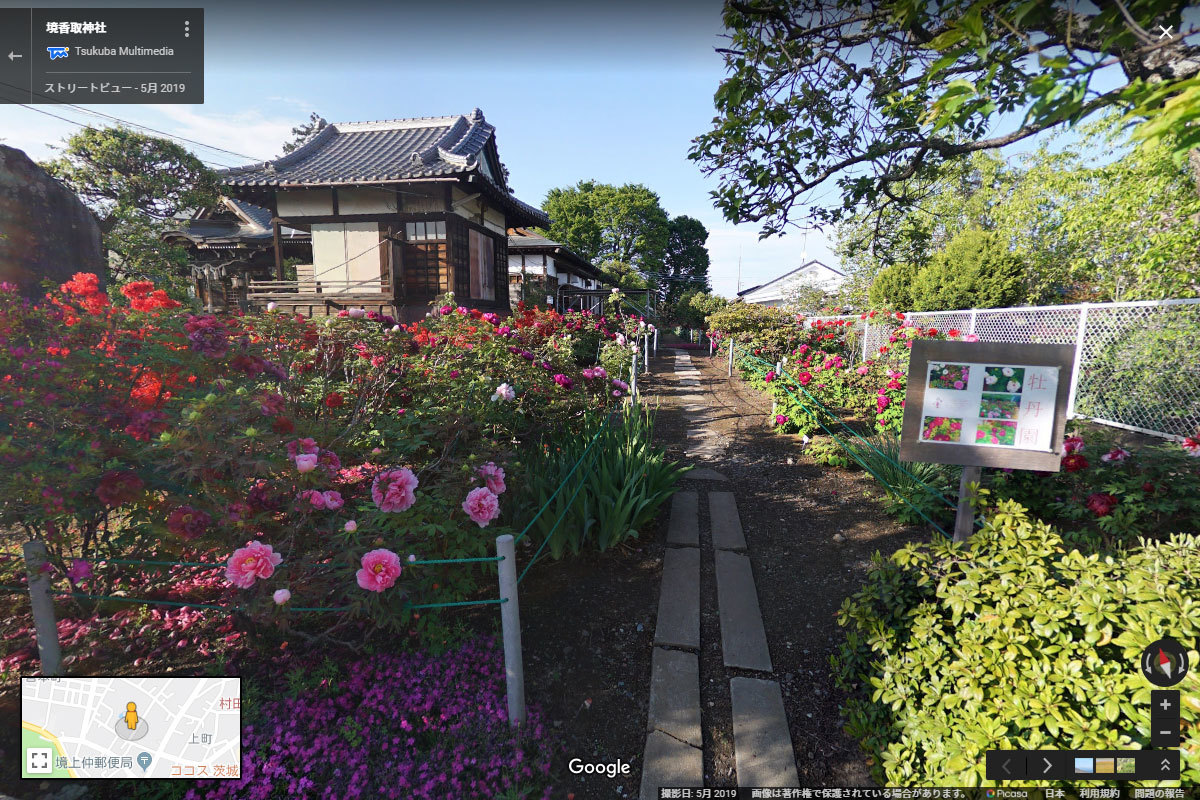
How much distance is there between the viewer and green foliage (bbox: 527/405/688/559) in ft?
9.75

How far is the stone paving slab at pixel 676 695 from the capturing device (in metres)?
1.91

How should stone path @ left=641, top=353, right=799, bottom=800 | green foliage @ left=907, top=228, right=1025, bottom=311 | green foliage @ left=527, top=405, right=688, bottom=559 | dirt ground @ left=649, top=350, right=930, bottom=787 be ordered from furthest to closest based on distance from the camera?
green foliage @ left=907, top=228, right=1025, bottom=311 < green foliage @ left=527, top=405, right=688, bottom=559 < dirt ground @ left=649, top=350, right=930, bottom=787 < stone path @ left=641, top=353, right=799, bottom=800

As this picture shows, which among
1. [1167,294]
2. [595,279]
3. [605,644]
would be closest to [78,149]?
[595,279]

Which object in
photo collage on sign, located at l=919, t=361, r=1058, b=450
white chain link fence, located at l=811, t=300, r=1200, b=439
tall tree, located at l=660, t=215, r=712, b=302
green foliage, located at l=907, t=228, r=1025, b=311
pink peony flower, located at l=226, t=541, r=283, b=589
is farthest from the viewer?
tall tree, located at l=660, t=215, r=712, b=302

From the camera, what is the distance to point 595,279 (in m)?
28.3

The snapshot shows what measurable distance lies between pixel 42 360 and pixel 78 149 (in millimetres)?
21556

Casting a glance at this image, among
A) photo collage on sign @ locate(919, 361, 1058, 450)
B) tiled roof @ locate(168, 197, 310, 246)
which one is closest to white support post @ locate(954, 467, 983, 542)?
photo collage on sign @ locate(919, 361, 1058, 450)

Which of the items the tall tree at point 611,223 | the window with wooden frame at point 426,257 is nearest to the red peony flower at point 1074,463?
the window with wooden frame at point 426,257

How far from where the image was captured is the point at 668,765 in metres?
1.76

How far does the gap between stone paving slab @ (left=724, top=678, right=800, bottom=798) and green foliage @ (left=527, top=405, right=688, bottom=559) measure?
3.94 ft

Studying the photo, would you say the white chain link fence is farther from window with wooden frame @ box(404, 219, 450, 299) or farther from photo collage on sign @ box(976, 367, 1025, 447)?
window with wooden frame @ box(404, 219, 450, 299)

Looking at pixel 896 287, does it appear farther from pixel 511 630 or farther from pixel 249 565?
pixel 249 565

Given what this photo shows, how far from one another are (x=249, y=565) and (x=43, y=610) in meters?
1.15

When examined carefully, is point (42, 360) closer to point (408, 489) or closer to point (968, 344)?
point (408, 489)
